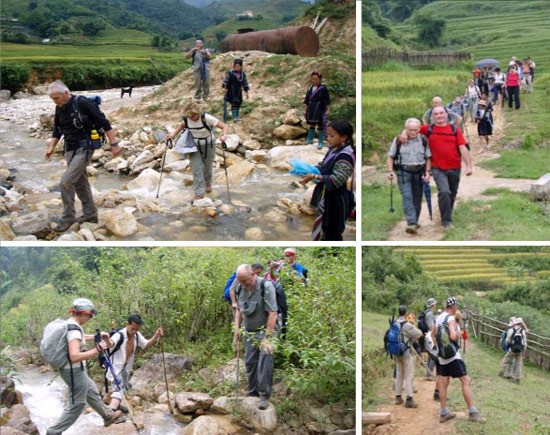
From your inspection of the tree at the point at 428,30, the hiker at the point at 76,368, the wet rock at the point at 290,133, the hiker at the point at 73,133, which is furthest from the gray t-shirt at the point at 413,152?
the wet rock at the point at 290,133

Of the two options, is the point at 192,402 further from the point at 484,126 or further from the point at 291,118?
the point at 291,118

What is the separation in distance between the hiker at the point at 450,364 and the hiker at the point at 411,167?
0.85 meters

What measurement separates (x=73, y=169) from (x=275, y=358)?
2.22 m

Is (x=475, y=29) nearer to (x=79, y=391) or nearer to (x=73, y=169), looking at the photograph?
(x=73, y=169)

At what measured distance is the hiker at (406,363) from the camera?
5.22 m

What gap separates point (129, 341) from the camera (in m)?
5.32

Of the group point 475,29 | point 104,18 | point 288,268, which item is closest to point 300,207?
point 288,268

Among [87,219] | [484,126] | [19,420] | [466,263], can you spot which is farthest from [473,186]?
[19,420]

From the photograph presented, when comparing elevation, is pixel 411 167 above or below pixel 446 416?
above

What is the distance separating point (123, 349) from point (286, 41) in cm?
897

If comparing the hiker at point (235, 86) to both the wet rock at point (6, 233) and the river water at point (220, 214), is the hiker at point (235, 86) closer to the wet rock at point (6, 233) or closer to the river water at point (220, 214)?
the river water at point (220, 214)

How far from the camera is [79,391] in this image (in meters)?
4.65

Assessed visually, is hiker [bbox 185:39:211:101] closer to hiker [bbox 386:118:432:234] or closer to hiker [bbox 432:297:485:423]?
hiker [bbox 386:118:432:234]

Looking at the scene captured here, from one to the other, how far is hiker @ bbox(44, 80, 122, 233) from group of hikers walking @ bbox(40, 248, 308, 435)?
3.82ft
